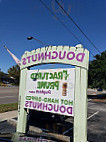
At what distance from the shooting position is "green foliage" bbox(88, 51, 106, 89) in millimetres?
21156

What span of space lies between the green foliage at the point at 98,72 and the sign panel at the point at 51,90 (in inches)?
742

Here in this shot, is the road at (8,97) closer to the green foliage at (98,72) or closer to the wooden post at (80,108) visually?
the wooden post at (80,108)

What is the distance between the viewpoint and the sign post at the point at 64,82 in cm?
299

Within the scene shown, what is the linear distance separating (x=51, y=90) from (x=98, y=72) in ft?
63.8

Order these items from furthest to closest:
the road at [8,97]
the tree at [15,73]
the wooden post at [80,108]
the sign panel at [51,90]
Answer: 1. the tree at [15,73]
2. the road at [8,97]
3. the sign panel at [51,90]
4. the wooden post at [80,108]

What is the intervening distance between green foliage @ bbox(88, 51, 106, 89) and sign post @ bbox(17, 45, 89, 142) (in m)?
18.8

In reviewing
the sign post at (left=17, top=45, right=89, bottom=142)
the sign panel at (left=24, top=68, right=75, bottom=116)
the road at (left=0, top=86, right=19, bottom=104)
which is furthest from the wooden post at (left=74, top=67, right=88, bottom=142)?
the road at (left=0, top=86, right=19, bottom=104)

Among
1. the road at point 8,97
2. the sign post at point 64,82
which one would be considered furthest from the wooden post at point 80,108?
the road at point 8,97

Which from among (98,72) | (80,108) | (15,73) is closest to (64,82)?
(80,108)

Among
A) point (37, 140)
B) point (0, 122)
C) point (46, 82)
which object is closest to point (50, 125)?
point (0, 122)

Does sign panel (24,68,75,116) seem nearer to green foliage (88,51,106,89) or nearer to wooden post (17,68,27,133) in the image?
wooden post (17,68,27,133)

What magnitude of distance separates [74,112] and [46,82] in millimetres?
1199

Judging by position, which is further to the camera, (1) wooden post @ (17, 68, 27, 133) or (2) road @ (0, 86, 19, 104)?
(2) road @ (0, 86, 19, 104)

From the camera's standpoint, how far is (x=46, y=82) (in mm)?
3684
